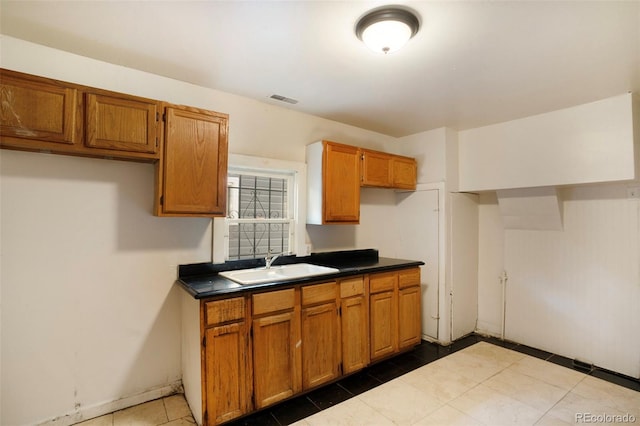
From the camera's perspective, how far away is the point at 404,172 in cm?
357

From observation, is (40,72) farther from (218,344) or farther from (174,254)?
(218,344)

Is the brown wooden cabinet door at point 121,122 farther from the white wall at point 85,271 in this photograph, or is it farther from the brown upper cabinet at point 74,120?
the white wall at point 85,271

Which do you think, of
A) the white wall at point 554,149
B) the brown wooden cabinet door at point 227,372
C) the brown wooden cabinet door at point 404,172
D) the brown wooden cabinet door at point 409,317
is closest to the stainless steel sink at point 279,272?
the brown wooden cabinet door at point 227,372

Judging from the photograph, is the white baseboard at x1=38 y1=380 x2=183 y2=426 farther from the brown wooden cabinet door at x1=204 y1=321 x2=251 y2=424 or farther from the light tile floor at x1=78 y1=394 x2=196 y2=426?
the brown wooden cabinet door at x1=204 y1=321 x2=251 y2=424

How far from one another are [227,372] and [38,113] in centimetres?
191

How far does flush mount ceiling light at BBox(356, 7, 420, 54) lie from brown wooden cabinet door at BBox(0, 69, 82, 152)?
5.73 feet

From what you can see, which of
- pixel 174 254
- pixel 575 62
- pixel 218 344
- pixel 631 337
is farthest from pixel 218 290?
pixel 631 337

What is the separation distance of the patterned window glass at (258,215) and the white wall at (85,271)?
1.01 ft

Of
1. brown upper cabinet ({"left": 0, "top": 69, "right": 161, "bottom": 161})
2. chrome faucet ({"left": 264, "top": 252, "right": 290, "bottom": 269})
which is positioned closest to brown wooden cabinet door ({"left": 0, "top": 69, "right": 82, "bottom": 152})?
brown upper cabinet ({"left": 0, "top": 69, "right": 161, "bottom": 161})

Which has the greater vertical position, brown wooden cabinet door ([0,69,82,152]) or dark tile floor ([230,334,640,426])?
brown wooden cabinet door ([0,69,82,152])

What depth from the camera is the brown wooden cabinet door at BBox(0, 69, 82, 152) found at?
1664 millimetres

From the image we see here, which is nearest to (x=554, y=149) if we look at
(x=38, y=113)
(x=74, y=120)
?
(x=74, y=120)

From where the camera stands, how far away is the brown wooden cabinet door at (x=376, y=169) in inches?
127

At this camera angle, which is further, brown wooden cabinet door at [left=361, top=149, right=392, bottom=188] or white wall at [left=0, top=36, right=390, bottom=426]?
brown wooden cabinet door at [left=361, top=149, right=392, bottom=188]
